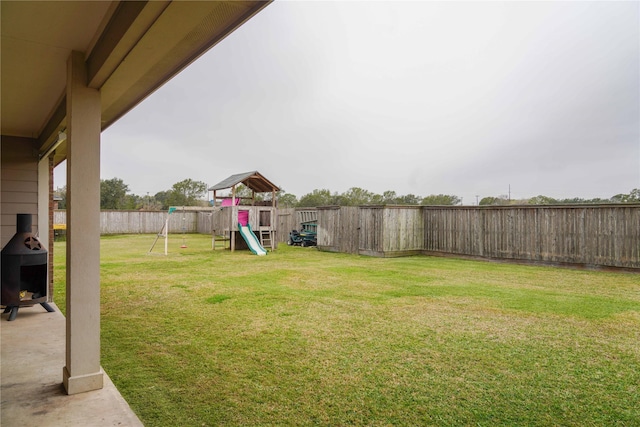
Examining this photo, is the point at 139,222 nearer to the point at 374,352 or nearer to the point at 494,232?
the point at 494,232

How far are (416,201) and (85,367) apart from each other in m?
23.4

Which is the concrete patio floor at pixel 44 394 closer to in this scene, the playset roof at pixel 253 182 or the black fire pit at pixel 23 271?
the black fire pit at pixel 23 271

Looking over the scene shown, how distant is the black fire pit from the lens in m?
4.16

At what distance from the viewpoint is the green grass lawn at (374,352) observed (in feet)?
7.39

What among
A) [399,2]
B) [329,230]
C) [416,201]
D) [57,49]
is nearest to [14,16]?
[57,49]

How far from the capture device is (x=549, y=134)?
22.3 meters

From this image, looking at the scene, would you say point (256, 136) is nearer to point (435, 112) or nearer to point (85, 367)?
point (435, 112)

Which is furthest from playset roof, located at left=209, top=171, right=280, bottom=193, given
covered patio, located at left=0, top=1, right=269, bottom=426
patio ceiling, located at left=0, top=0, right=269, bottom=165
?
patio ceiling, located at left=0, top=0, right=269, bottom=165

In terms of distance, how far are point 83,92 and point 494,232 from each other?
10197 mm

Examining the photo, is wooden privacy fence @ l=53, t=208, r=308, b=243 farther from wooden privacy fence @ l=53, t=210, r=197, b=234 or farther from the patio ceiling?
the patio ceiling

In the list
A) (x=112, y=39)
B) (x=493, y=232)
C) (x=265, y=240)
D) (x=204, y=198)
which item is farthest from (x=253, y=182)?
(x=204, y=198)

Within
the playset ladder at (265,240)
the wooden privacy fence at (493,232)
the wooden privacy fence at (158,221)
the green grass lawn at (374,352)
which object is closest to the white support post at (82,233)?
the green grass lawn at (374,352)

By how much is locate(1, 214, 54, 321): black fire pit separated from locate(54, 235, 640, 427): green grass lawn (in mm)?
501

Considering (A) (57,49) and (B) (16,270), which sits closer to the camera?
(A) (57,49)
